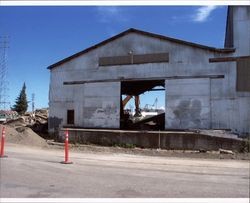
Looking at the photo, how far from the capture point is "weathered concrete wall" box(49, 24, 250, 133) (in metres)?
27.3

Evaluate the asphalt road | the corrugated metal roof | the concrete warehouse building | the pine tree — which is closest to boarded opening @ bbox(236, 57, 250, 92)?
the concrete warehouse building

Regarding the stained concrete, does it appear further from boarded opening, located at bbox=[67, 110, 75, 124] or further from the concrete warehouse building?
boarded opening, located at bbox=[67, 110, 75, 124]

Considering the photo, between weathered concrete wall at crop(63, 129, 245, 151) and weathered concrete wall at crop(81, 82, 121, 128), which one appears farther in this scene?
weathered concrete wall at crop(81, 82, 121, 128)

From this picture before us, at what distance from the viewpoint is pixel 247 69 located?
88.4 ft

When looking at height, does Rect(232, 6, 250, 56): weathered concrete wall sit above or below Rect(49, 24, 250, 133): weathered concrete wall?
above

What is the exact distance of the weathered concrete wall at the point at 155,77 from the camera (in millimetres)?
27312

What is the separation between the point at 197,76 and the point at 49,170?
57.6 feet

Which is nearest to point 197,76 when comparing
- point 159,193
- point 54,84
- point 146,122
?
point 146,122

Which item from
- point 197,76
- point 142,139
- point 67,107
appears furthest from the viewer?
point 67,107

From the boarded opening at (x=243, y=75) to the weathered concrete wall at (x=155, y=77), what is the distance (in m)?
0.31

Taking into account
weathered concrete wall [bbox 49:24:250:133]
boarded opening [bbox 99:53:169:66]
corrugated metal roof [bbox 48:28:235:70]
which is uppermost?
corrugated metal roof [bbox 48:28:235:70]

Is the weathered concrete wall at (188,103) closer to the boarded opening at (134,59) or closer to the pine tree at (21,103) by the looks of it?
the boarded opening at (134,59)

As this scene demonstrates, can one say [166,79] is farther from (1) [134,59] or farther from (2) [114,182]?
(2) [114,182]

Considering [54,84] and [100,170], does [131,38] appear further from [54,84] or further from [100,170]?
[100,170]
